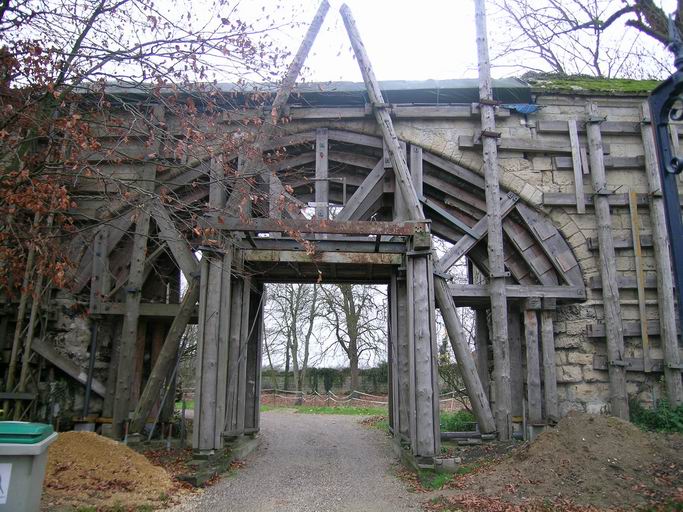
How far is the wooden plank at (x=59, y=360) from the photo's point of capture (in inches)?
396

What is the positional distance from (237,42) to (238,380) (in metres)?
6.25

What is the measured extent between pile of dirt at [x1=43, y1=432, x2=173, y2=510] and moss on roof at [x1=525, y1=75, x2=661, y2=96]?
9.64 meters

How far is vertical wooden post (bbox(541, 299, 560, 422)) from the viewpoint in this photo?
9.64m

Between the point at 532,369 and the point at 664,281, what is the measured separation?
112 inches

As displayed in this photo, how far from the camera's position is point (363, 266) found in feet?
34.9

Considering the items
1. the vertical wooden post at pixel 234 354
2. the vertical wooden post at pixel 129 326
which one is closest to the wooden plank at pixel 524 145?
the vertical wooden post at pixel 234 354

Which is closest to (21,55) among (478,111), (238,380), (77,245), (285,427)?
(77,245)

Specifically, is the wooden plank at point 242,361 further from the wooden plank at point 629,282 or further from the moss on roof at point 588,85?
the moss on roof at point 588,85

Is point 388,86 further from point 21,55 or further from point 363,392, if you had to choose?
point 363,392

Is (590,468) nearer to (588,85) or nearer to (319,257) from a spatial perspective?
(319,257)

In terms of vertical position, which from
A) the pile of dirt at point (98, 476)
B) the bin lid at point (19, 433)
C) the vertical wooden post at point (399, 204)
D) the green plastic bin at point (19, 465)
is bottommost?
the pile of dirt at point (98, 476)

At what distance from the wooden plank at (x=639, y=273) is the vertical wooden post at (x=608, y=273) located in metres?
0.39

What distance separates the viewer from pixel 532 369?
32.2 ft

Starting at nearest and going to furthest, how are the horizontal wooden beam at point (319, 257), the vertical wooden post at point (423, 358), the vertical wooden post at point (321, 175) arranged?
the vertical wooden post at point (423, 358)
the horizontal wooden beam at point (319, 257)
the vertical wooden post at point (321, 175)
